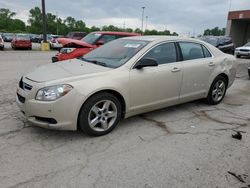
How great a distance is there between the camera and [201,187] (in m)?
2.80

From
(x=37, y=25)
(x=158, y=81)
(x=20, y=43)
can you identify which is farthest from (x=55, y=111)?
(x=37, y=25)

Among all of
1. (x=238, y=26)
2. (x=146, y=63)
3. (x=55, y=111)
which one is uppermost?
(x=238, y=26)

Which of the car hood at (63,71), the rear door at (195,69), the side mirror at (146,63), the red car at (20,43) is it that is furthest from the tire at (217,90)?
the red car at (20,43)

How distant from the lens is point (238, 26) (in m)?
37.0

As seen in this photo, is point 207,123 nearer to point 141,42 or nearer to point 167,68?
point 167,68

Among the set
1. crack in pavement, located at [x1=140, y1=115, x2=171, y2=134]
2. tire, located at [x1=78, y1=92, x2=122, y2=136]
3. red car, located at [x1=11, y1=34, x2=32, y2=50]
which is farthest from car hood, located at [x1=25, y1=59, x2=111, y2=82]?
red car, located at [x1=11, y1=34, x2=32, y2=50]

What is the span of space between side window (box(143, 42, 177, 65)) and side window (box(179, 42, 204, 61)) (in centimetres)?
26

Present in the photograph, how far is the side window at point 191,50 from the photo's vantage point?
5.04 meters

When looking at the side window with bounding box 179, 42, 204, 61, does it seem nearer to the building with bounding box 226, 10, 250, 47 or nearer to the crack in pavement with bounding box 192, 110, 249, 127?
the crack in pavement with bounding box 192, 110, 249, 127

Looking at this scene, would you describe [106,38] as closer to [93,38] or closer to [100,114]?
[93,38]

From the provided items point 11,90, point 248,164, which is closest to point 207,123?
point 248,164

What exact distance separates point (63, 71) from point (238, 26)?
1506 inches

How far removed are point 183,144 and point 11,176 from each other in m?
2.31

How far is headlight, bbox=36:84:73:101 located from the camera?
3.57 metres
